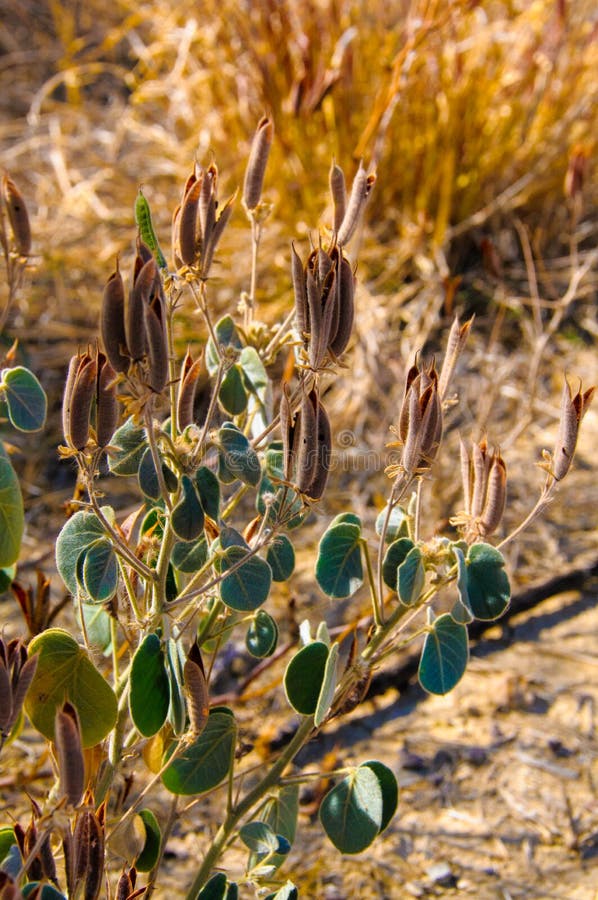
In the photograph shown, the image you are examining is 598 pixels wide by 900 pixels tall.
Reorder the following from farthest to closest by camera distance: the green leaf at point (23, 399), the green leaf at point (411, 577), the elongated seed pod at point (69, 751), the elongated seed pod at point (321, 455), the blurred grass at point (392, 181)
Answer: the blurred grass at point (392, 181), the green leaf at point (23, 399), the green leaf at point (411, 577), the elongated seed pod at point (321, 455), the elongated seed pod at point (69, 751)

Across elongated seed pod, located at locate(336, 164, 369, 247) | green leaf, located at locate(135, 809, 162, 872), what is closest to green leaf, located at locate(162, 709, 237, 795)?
green leaf, located at locate(135, 809, 162, 872)

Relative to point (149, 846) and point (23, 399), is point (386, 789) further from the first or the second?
point (23, 399)

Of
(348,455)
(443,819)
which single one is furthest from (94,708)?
(348,455)

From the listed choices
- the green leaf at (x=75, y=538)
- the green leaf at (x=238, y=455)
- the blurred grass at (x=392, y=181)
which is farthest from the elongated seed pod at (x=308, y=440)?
the blurred grass at (x=392, y=181)

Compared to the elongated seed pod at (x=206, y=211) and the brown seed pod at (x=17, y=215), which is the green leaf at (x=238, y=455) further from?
the brown seed pod at (x=17, y=215)

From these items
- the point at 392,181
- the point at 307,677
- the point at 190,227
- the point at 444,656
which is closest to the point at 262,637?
the point at 307,677

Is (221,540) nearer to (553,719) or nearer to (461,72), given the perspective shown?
(553,719)
